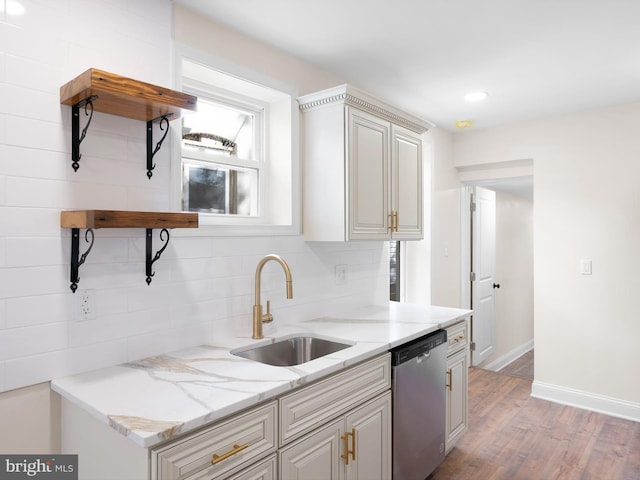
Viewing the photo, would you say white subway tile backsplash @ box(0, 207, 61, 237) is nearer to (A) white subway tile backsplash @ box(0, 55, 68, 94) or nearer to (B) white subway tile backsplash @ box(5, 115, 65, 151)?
(B) white subway tile backsplash @ box(5, 115, 65, 151)

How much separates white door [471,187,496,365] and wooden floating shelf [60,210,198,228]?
3429 mm

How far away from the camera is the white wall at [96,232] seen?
1.45 m

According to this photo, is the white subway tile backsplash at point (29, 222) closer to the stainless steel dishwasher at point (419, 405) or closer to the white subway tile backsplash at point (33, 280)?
the white subway tile backsplash at point (33, 280)

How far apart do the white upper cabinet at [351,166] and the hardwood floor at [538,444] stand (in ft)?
4.76

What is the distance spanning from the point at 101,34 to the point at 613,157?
11.6ft

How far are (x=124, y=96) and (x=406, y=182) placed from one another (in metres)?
1.80

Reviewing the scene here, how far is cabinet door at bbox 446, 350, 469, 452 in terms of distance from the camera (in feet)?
8.34

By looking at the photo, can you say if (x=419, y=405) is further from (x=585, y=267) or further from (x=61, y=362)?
(x=585, y=267)

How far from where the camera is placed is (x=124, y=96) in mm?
1504

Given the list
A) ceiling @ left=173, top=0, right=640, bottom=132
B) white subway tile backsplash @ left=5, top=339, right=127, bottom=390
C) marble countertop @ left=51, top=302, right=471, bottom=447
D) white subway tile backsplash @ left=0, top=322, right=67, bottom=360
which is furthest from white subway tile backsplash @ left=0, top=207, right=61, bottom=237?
ceiling @ left=173, top=0, right=640, bottom=132

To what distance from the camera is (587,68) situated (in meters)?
2.61

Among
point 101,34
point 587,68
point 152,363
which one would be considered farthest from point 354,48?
point 152,363

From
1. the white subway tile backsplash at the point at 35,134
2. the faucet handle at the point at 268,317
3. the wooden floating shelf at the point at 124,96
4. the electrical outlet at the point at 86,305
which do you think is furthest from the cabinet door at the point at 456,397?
the white subway tile backsplash at the point at 35,134

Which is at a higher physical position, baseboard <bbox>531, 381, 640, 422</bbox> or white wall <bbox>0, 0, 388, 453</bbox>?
white wall <bbox>0, 0, 388, 453</bbox>
